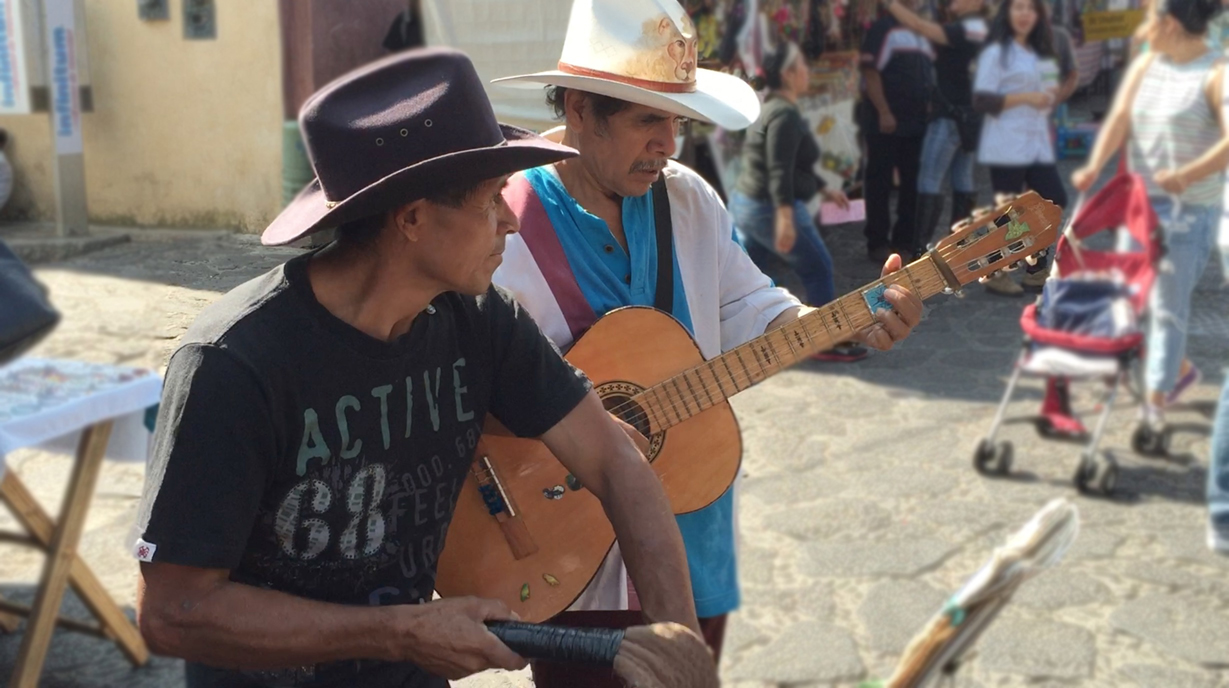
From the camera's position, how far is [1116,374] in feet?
16.1

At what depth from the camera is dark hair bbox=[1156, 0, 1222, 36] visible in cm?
502

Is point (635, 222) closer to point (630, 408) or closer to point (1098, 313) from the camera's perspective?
point (630, 408)

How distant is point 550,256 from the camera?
2254 millimetres

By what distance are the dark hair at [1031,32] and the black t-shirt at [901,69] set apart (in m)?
0.82

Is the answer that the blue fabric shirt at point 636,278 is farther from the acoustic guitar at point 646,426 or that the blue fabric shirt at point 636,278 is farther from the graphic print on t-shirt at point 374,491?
the graphic print on t-shirt at point 374,491

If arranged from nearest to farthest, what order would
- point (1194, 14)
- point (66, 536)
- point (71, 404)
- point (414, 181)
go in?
point (414, 181) → point (71, 404) → point (66, 536) → point (1194, 14)

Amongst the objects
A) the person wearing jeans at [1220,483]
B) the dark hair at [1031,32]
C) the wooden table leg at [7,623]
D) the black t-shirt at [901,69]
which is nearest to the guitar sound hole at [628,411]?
the wooden table leg at [7,623]

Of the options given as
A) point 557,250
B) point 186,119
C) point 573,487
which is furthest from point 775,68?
point 186,119

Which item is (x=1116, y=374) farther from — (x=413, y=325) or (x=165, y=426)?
(x=165, y=426)

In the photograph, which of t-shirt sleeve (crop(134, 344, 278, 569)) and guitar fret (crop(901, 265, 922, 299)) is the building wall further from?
guitar fret (crop(901, 265, 922, 299))

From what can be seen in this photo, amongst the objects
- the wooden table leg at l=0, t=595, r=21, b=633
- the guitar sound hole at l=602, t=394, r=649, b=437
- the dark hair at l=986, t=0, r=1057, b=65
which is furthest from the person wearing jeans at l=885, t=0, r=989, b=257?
the wooden table leg at l=0, t=595, r=21, b=633

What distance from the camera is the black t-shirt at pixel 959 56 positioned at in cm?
758

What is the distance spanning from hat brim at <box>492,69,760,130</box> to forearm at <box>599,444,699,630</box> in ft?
2.06

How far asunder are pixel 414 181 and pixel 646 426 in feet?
2.93
